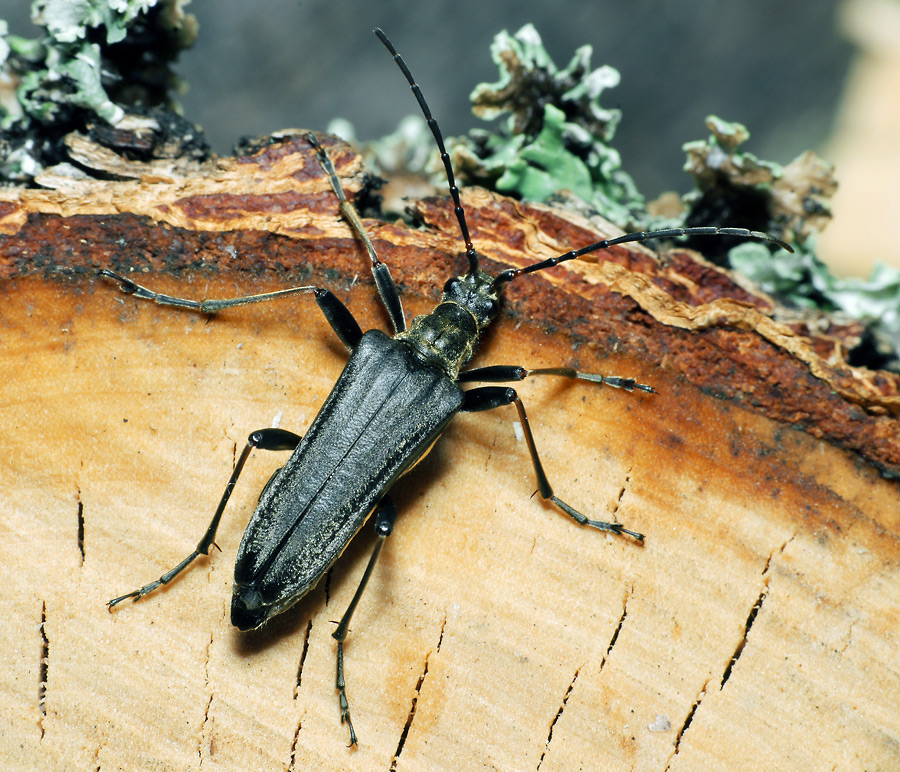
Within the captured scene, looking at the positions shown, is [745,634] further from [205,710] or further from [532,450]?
[205,710]

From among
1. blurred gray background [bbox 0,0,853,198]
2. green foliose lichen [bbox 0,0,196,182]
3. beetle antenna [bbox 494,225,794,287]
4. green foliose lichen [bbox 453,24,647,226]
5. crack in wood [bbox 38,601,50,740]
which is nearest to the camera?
crack in wood [bbox 38,601,50,740]

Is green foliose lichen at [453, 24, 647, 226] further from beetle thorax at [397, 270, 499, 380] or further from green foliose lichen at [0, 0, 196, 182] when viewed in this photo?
green foliose lichen at [0, 0, 196, 182]

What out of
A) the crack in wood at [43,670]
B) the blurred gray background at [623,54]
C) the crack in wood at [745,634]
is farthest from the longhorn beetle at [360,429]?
the blurred gray background at [623,54]

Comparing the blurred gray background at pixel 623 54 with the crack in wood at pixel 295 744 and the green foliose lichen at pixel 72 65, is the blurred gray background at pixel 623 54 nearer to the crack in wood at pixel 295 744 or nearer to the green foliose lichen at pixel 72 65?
the green foliose lichen at pixel 72 65

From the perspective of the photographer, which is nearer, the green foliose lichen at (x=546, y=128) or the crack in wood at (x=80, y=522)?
the crack in wood at (x=80, y=522)

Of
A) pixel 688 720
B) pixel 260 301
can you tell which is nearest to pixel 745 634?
pixel 688 720

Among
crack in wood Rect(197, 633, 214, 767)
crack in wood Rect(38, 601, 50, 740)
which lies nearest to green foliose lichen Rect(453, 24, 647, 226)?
crack in wood Rect(197, 633, 214, 767)

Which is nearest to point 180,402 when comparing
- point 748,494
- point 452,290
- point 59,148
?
point 452,290
